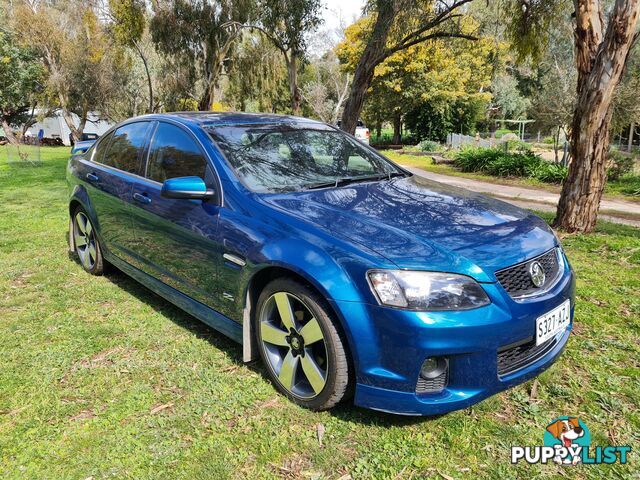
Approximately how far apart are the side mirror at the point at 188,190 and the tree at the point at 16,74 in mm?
32923

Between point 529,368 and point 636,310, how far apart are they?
2059 millimetres

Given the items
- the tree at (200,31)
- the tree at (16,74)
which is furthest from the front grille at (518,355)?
the tree at (16,74)

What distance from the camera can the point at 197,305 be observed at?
133 inches

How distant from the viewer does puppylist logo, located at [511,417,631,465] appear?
2387 millimetres

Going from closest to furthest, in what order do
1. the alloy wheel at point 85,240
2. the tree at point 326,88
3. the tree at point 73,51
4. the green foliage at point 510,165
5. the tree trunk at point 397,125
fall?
the alloy wheel at point 85,240 → the green foliage at point 510,165 → the tree at point 73,51 → the tree trunk at point 397,125 → the tree at point 326,88

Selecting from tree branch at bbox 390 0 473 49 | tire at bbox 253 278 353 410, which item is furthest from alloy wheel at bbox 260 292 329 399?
tree branch at bbox 390 0 473 49

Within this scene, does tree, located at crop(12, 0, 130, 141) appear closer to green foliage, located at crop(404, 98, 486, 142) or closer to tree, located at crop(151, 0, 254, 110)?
tree, located at crop(151, 0, 254, 110)

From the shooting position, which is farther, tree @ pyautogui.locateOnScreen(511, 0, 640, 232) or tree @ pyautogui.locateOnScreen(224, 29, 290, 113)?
tree @ pyautogui.locateOnScreen(224, 29, 290, 113)

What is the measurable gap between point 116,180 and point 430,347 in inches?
122

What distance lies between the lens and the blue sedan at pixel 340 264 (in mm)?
2326

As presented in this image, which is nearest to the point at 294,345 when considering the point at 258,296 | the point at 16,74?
the point at 258,296

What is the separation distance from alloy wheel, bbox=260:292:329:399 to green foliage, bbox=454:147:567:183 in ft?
43.1

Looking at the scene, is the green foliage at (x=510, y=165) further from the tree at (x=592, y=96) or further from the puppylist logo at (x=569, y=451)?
the puppylist logo at (x=569, y=451)

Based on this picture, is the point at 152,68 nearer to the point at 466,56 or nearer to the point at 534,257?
the point at 466,56
